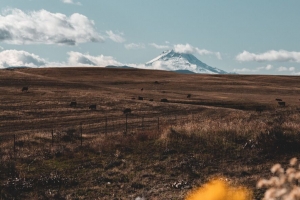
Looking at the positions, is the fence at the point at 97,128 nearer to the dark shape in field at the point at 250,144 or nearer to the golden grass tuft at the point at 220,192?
the dark shape in field at the point at 250,144

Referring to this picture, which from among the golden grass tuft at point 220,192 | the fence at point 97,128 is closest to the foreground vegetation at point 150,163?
the golden grass tuft at point 220,192

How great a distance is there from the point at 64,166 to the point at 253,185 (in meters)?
8.34

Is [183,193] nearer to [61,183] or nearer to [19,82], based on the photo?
[61,183]

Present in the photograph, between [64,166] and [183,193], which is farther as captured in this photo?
[64,166]

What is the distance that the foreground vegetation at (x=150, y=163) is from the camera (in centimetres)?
1289

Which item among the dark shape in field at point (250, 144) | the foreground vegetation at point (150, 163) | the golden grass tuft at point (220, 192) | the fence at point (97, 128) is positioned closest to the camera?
the golden grass tuft at point (220, 192)

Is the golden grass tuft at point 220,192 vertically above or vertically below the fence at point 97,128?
above

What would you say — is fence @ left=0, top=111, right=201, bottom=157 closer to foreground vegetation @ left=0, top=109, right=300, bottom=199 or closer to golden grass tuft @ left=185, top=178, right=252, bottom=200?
foreground vegetation @ left=0, top=109, right=300, bottom=199

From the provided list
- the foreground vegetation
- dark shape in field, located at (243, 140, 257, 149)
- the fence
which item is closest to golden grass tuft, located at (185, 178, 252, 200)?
the foreground vegetation

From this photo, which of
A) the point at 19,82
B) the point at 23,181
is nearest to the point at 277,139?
the point at 23,181

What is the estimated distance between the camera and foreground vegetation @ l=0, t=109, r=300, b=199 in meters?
12.9

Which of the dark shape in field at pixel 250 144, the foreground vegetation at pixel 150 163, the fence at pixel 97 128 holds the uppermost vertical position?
the dark shape in field at pixel 250 144

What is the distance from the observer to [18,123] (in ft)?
118

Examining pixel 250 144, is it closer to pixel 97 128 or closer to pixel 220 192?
pixel 220 192
